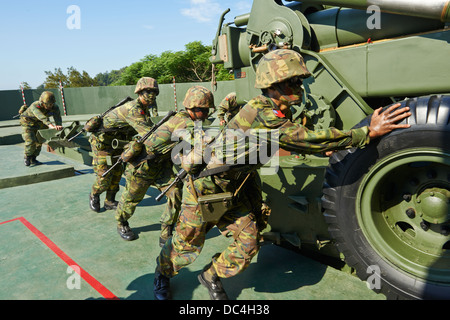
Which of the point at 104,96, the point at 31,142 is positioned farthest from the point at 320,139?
the point at 104,96

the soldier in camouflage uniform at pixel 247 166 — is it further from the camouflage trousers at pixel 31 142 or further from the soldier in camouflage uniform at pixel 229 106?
the camouflage trousers at pixel 31 142

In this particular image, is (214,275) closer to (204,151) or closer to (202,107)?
(204,151)

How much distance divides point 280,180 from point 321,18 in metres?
1.75

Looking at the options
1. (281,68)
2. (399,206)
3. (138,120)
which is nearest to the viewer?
(281,68)

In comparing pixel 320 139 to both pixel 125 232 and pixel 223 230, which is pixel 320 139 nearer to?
pixel 223 230

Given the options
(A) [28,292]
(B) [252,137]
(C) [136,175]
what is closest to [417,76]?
(B) [252,137]

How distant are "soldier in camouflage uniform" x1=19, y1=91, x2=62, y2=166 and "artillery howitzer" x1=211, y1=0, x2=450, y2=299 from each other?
A: 4561mm

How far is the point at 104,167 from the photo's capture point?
459cm

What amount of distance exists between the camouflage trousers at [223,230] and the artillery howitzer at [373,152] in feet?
1.47

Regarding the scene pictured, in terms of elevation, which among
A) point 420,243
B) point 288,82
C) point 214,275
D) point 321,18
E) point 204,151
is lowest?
point 214,275

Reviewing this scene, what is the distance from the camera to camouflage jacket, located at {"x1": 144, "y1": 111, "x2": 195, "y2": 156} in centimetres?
313

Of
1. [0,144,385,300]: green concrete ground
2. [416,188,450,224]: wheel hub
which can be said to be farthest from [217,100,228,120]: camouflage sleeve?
[416,188,450,224]: wheel hub

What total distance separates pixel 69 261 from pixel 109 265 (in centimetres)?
42

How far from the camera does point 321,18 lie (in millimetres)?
3371
